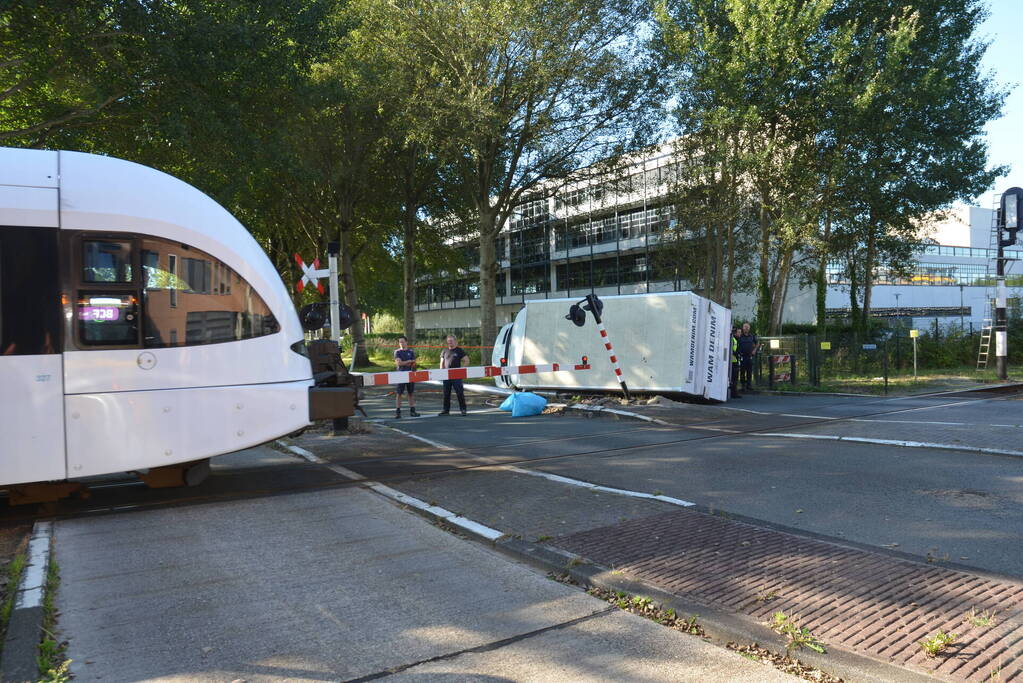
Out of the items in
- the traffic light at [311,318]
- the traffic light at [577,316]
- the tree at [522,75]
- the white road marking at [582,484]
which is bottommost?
the white road marking at [582,484]

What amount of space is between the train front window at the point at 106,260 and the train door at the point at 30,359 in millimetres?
244

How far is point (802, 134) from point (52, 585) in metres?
23.8

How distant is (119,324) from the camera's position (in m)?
6.56

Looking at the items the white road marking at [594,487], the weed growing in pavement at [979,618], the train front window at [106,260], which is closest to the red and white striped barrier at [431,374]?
the white road marking at [594,487]

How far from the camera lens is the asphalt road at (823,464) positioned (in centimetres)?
586

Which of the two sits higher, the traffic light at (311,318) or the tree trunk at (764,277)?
the tree trunk at (764,277)

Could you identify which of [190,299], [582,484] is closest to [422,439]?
[582,484]

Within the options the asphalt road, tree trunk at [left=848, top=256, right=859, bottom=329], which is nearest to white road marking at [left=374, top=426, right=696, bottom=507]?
the asphalt road

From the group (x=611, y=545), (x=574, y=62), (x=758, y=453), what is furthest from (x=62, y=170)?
(x=574, y=62)

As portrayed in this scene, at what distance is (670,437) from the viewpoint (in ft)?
37.2

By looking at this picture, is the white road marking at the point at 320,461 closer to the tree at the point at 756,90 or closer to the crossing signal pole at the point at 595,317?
the crossing signal pole at the point at 595,317

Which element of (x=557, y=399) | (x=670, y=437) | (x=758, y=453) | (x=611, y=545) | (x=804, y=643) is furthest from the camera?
(x=557, y=399)

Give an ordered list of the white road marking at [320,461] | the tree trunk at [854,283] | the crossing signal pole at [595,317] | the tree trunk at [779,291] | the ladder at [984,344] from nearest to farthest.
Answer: the white road marking at [320,461] → the crossing signal pole at [595,317] → the ladder at [984,344] → the tree trunk at [779,291] → the tree trunk at [854,283]

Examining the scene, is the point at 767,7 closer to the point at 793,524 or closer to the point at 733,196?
the point at 733,196
